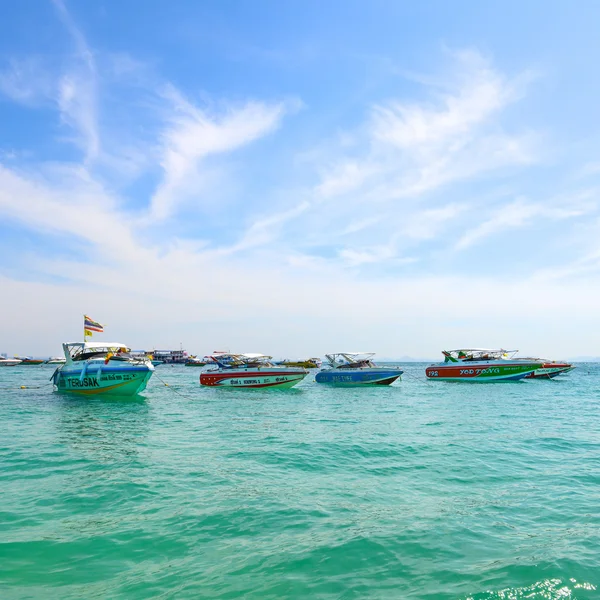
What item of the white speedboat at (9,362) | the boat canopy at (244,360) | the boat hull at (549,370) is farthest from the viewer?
the white speedboat at (9,362)

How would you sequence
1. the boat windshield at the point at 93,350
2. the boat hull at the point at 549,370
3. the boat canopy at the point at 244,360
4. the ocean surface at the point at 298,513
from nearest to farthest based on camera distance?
the ocean surface at the point at 298,513
the boat windshield at the point at 93,350
the boat canopy at the point at 244,360
the boat hull at the point at 549,370

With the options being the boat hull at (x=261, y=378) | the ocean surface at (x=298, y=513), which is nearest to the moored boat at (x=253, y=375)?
the boat hull at (x=261, y=378)

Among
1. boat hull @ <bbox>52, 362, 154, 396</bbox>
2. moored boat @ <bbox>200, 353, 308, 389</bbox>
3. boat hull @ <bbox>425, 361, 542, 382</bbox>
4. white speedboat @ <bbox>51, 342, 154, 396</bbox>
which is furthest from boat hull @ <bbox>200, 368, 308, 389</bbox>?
boat hull @ <bbox>425, 361, 542, 382</bbox>

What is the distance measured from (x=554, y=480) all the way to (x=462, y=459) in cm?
270

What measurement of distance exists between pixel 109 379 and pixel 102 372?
0.71 meters

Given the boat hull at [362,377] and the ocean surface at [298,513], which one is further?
the boat hull at [362,377]

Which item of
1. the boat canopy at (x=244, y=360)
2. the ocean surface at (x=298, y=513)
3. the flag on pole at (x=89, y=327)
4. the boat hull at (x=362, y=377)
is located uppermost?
the flag on pole at (x=89, y=327)

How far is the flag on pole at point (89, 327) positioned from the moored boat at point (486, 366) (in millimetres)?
36611

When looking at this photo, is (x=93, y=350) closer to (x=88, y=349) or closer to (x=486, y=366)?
(x=88, y=349)

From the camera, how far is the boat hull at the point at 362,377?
142 feet

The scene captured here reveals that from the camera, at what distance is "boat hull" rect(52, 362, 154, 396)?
30.3 metres

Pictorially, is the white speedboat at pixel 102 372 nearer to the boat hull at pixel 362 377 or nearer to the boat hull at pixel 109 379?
the boat hull at pixel 109 379

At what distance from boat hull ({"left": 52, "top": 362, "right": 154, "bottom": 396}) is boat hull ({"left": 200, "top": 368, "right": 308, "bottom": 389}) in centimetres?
947

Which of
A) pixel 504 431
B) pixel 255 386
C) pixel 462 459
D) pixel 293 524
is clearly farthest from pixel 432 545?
pixel 255 386
